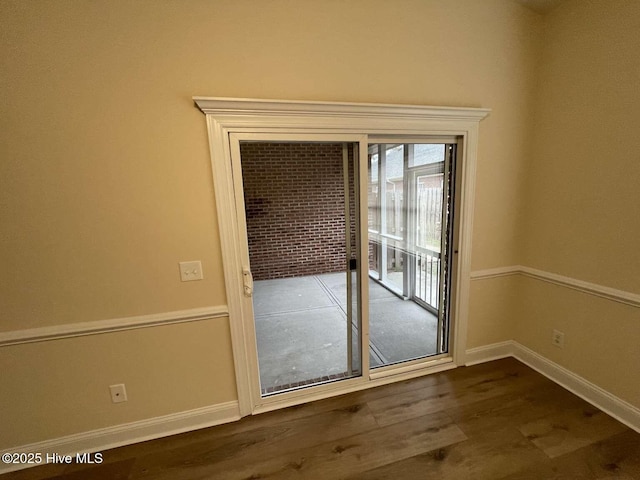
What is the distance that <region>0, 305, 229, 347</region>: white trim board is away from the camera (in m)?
1.47

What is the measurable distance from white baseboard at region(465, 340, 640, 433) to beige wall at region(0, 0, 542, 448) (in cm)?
209

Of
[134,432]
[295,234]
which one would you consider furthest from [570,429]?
[295,234]

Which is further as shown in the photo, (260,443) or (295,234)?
(295,234)

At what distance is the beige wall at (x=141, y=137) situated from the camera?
4.43 feet

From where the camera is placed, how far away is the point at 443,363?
7.47 ft

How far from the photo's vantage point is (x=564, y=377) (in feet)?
6.61

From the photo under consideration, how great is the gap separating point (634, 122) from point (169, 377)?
3224 mm

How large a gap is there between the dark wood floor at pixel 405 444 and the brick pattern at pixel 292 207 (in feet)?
11.8

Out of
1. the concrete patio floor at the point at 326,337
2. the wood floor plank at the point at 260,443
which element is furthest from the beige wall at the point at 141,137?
the concrete patio floor at the point at 326,337

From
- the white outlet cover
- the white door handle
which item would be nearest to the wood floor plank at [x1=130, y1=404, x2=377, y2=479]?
the white door handle

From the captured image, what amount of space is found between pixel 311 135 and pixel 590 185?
188 centimetres

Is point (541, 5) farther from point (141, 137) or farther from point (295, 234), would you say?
point (295, 234)

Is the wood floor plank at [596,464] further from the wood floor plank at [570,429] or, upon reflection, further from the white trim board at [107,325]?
the white trim board at [107,325]

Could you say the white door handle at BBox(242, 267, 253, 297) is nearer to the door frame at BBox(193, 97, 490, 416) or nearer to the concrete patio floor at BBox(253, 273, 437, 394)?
the door frame at BBox(193, 97, 490, 416)
